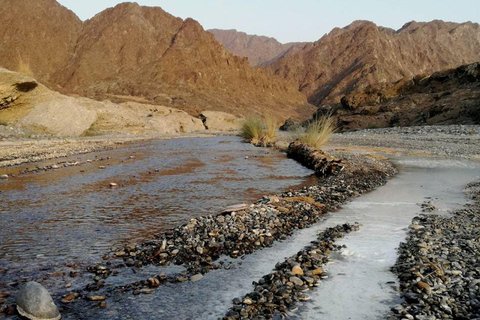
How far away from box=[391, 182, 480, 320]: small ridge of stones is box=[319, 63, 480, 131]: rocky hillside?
23.5 m

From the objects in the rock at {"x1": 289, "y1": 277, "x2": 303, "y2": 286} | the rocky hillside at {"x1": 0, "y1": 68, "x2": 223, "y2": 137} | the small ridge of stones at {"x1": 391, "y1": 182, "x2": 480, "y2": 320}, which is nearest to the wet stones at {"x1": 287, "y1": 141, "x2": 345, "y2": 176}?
the small ridge of stones at {"x1": 391, "y1": 182, "x2": 480, "y2": 320}

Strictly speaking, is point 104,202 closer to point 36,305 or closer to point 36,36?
point 36,305

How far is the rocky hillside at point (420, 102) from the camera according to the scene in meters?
28.0

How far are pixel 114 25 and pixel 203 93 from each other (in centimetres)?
2992

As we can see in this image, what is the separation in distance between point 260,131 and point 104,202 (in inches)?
722

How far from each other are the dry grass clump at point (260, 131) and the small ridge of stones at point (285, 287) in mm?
18142

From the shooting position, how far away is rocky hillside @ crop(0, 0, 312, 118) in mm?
80688

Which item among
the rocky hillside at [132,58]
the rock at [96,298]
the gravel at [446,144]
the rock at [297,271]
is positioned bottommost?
the rock at [96,298]

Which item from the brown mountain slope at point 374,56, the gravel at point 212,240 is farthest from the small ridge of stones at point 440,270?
the brown mountain slope at point 374,56

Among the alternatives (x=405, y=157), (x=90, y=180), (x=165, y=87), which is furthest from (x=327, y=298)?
(x=165, y=87)

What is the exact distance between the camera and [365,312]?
3.16 m

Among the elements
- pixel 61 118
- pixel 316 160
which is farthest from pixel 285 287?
pixel 61 118

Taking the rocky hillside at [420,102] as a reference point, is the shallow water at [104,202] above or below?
below

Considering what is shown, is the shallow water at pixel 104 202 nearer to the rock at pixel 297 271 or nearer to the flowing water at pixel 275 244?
the flowing water at pixel 275 244
